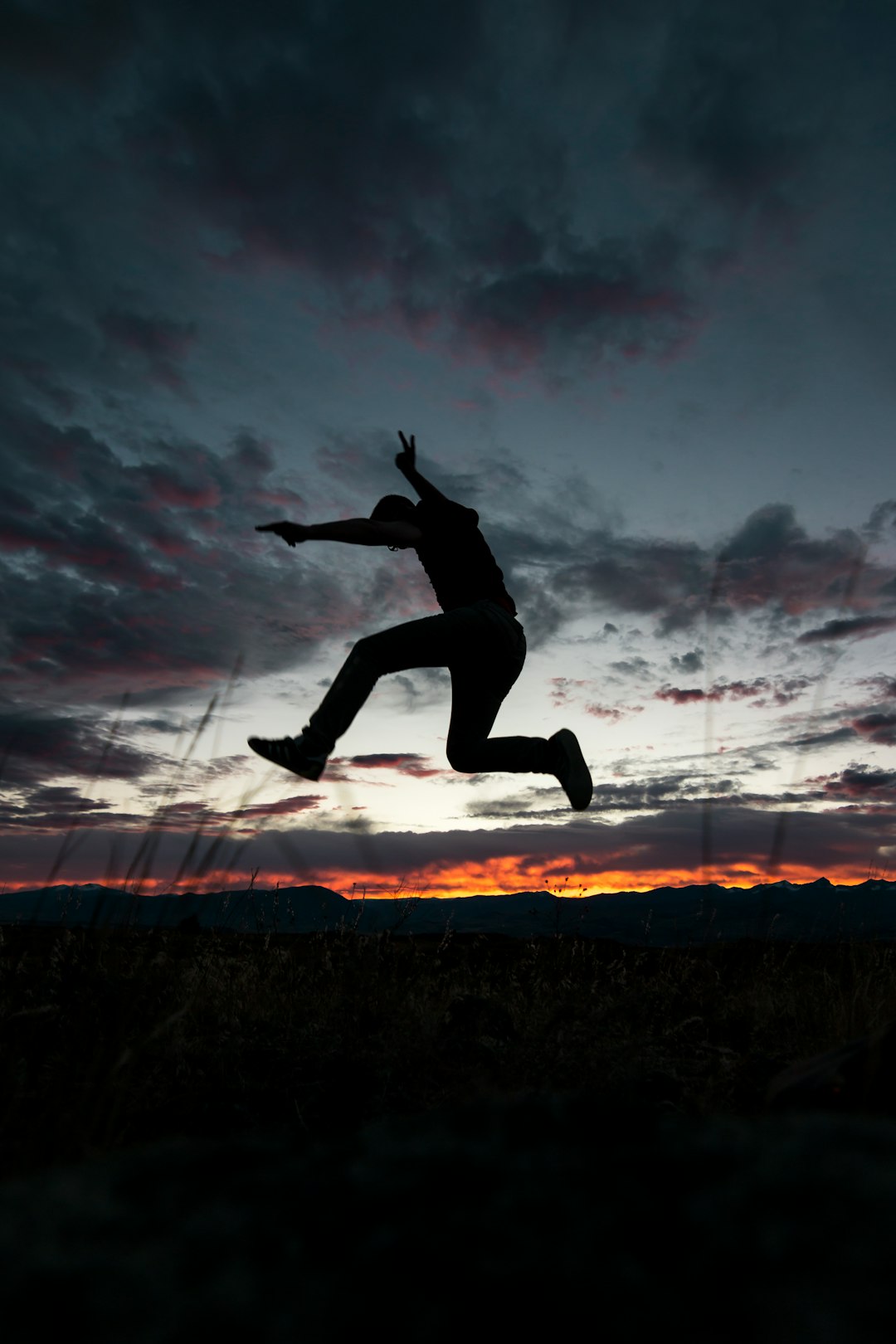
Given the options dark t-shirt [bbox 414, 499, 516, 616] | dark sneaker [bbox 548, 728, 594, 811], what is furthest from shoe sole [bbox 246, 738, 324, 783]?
dark sneaker [bbox 548, 728, 594, 811]

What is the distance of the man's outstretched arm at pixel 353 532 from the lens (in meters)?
4.48

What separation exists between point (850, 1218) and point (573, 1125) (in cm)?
35

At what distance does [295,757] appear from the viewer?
178 inches

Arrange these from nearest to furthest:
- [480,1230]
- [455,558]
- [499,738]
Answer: [480,1230] < [455,558] < [499,738]

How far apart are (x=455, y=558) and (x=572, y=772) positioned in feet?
5.89

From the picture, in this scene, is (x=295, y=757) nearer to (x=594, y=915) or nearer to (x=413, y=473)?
(x=413, y=473)

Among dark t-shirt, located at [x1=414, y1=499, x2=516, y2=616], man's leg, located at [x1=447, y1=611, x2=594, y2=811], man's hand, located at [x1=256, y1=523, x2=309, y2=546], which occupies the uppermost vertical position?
dark t-shirt, located at [x1=414, y1=499, x2=516, y2=616]

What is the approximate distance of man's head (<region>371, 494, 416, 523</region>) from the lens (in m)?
5.32

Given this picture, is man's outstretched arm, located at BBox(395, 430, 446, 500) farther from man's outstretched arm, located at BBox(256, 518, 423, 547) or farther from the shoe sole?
the shoe sole

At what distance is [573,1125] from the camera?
3.34 ft

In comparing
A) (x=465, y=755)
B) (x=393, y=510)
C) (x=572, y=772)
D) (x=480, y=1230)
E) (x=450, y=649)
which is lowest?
(x=480, y=1230)

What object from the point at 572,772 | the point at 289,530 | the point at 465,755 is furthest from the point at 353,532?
the point at 572,772

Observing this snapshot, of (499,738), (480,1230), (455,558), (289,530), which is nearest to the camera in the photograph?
(480,1230)

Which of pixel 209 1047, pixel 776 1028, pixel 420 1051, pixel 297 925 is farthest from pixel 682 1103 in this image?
pixel 297 925
